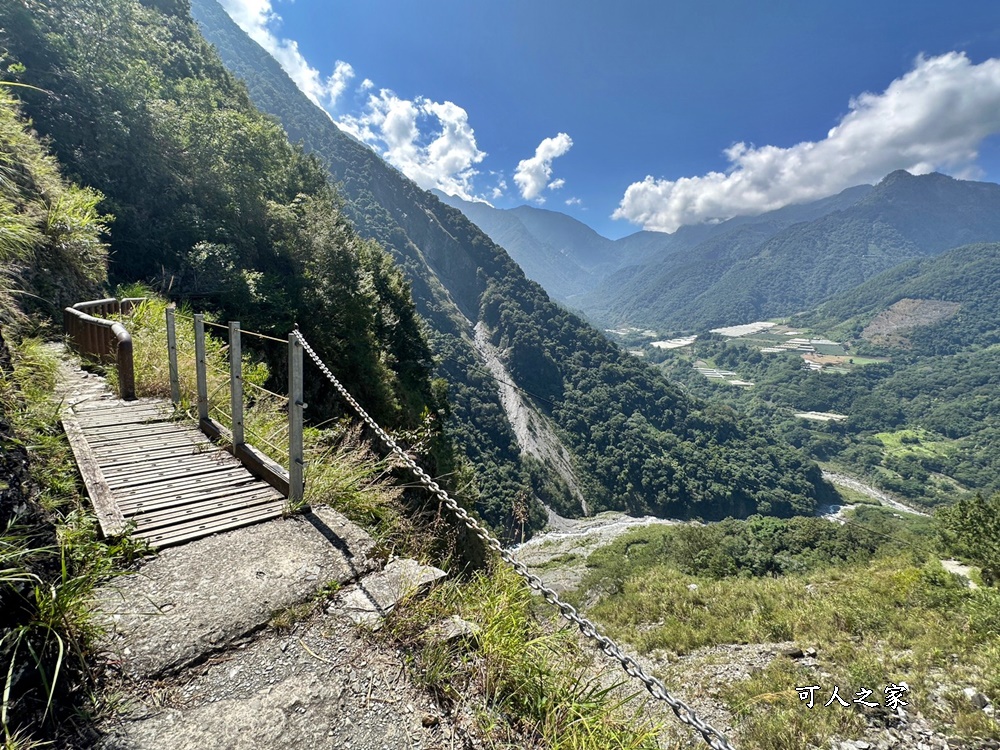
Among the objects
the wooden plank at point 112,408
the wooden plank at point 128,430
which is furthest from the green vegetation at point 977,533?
the wooden plank at point 112,408

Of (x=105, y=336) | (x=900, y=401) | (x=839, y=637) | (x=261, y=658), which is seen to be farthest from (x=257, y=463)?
(x=900, y=401)

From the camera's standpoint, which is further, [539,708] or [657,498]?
[657,498]

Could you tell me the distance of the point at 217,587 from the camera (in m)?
2.45

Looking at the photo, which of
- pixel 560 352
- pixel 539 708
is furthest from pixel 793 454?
pixel 539 708

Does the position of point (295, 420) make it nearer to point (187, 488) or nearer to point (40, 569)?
point (187, 488)

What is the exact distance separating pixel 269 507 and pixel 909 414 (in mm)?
188341

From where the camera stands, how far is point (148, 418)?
17.3 feet

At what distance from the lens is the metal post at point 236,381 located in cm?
389

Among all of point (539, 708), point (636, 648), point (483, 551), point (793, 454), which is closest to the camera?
point (539, 708)

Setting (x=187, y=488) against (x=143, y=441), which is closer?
(x=187, y=488)

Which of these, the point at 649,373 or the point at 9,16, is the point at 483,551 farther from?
the point at 649,373

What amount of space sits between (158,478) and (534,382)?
10633cm

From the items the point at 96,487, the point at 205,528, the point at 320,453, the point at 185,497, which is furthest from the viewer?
the point at 320,453

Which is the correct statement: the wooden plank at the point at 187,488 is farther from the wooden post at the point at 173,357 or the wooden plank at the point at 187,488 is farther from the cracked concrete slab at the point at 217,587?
the wooden post at the point at 173,357
